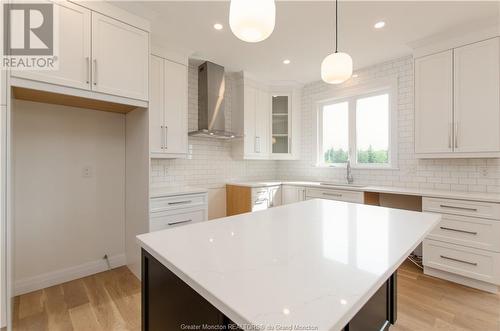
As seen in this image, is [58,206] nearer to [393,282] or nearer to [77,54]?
[77,54]

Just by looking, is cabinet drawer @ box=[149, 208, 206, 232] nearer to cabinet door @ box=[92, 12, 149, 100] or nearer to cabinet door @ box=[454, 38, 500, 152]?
cabinet door @ box=[92, 12, 149, 100]

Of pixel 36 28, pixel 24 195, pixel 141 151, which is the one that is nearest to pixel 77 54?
pixel 36 28

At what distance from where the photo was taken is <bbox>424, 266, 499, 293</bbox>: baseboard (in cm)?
222

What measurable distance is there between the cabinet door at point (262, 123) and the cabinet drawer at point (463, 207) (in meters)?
2.32

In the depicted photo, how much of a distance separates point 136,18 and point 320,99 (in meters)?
2.94

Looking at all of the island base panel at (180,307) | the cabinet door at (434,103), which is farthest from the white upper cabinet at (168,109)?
the cabinet door at (434,103)

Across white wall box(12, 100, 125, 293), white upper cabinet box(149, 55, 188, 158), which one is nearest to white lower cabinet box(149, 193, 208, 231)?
white upper cabinet box(149, 55, 188, 158)

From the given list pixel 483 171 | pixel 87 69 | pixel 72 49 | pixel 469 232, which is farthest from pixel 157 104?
pixel 483 171

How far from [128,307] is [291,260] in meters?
1.86

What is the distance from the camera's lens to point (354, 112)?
366cm

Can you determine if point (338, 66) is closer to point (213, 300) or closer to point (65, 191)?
point (213, 300)

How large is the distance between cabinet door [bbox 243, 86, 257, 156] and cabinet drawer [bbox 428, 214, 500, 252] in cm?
257

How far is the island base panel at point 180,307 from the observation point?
804mm

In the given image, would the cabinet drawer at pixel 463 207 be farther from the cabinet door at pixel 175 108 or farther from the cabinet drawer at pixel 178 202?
the cabinet door at pixel 175 108
